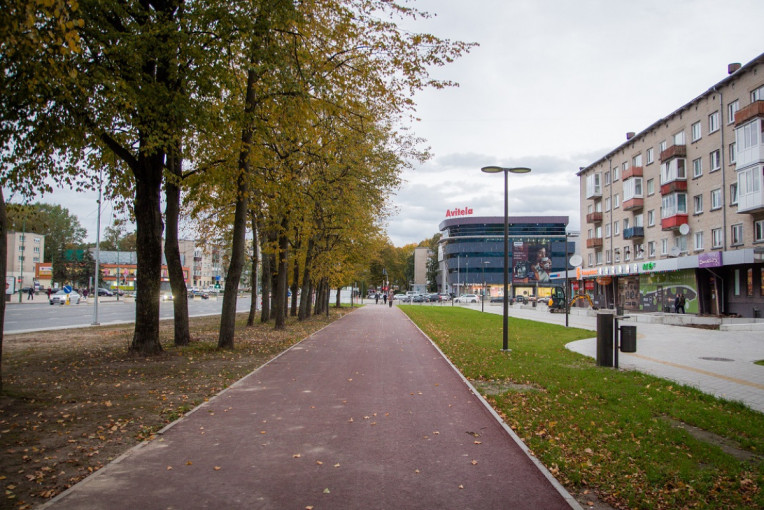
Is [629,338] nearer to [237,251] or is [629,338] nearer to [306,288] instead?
[237,251]

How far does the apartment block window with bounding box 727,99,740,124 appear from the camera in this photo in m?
32.5

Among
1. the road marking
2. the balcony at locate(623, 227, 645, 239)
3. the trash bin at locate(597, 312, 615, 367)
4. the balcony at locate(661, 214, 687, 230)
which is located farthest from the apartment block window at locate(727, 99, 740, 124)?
the trash bin at locate(597, 312, 615, 367)

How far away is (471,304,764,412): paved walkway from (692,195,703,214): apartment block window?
18110 millimetres

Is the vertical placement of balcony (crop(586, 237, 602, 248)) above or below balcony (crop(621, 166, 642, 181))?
below

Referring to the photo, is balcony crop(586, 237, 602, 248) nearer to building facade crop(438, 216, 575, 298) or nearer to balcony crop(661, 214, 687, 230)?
balcony crop(661, 214, 687, 230)

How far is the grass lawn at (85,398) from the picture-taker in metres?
5.29

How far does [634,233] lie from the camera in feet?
151

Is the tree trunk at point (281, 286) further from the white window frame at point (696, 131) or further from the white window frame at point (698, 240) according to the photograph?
the white window frame at point (696, 131)

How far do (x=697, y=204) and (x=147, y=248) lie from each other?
3776cm

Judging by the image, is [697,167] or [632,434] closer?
[632,434]

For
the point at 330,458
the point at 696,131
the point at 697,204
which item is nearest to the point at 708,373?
the point at 330,458

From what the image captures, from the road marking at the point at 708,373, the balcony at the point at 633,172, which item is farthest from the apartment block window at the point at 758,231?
the road marking at the point at 708,373

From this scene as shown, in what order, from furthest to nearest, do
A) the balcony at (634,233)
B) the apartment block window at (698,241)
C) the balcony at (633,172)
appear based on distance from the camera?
the balcony at (633,172), the balcony at (634,233), the apartment block window at (698,241)

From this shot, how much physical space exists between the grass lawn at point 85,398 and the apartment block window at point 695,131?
34.5m
